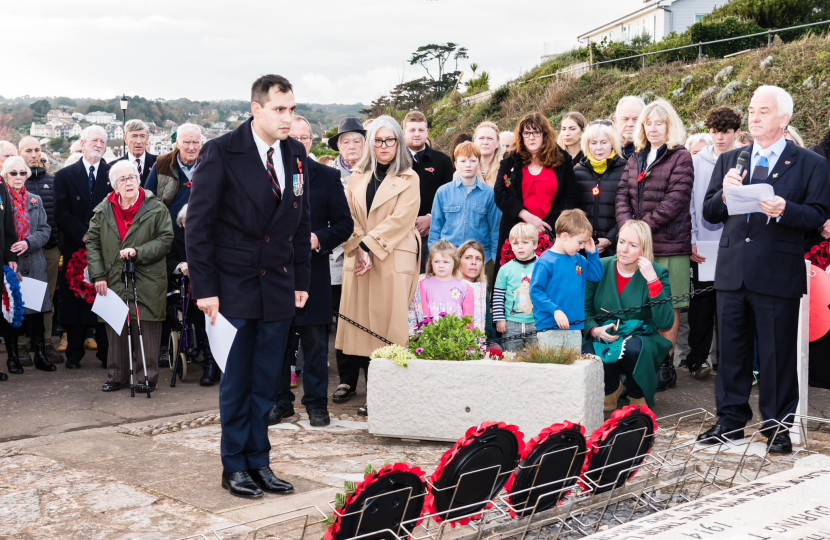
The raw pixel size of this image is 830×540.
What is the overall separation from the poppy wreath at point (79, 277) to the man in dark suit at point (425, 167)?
124 inches

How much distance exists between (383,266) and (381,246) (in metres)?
0.17

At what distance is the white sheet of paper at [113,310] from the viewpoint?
7.26 metres

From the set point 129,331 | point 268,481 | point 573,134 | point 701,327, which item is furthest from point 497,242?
point 268,481

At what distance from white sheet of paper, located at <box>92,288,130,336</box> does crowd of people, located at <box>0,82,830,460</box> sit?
2.9 inches

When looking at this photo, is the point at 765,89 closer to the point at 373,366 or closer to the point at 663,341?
the point at 663,341

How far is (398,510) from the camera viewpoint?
2.81 metres

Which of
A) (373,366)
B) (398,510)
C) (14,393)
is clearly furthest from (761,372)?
(14,393)

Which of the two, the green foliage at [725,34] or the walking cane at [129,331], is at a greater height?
the green foliage at [725,34]

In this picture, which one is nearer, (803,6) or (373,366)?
(373,366)

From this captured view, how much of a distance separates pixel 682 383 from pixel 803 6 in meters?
27.8

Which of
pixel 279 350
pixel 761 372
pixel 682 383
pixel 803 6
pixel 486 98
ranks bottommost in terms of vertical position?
pixel 682 383

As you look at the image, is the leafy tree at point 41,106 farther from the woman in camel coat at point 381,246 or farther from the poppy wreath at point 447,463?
the poppy wreath at point 447,463

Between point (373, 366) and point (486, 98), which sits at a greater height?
point (486, 98)

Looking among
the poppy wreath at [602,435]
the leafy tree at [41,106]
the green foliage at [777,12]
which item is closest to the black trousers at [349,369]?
the poppy wreath at [602,435]
